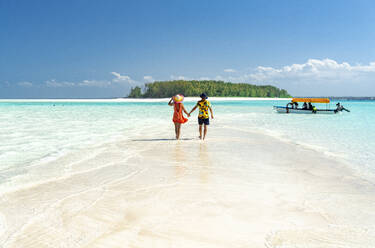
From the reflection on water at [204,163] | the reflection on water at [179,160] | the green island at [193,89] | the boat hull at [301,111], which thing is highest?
the green island at [193,89]

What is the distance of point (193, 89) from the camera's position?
109 metres

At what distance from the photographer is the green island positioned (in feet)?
363

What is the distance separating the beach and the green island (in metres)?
101

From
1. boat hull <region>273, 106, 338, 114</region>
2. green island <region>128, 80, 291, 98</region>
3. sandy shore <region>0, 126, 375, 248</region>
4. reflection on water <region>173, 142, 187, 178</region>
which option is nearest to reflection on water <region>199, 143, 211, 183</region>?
sandy shore <region>0, 126, 375, 248</region>

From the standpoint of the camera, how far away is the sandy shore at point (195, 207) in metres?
3.04

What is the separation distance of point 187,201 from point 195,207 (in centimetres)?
26

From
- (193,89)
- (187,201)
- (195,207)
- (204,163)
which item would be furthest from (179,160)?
(193,89)

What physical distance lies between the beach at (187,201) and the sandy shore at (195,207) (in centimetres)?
1

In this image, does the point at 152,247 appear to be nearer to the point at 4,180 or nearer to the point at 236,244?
the point at 236,244

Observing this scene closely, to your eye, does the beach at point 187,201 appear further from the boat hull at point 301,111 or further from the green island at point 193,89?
the green island at point 193,89

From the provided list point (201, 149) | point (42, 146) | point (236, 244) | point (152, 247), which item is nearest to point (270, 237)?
point (236, 244)

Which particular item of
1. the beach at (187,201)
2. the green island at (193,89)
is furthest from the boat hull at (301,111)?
the green island at (193,89)

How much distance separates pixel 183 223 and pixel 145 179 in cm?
207

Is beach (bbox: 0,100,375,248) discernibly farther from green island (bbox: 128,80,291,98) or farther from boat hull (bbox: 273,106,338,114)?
green island (bbox: 128,80,291,98)
